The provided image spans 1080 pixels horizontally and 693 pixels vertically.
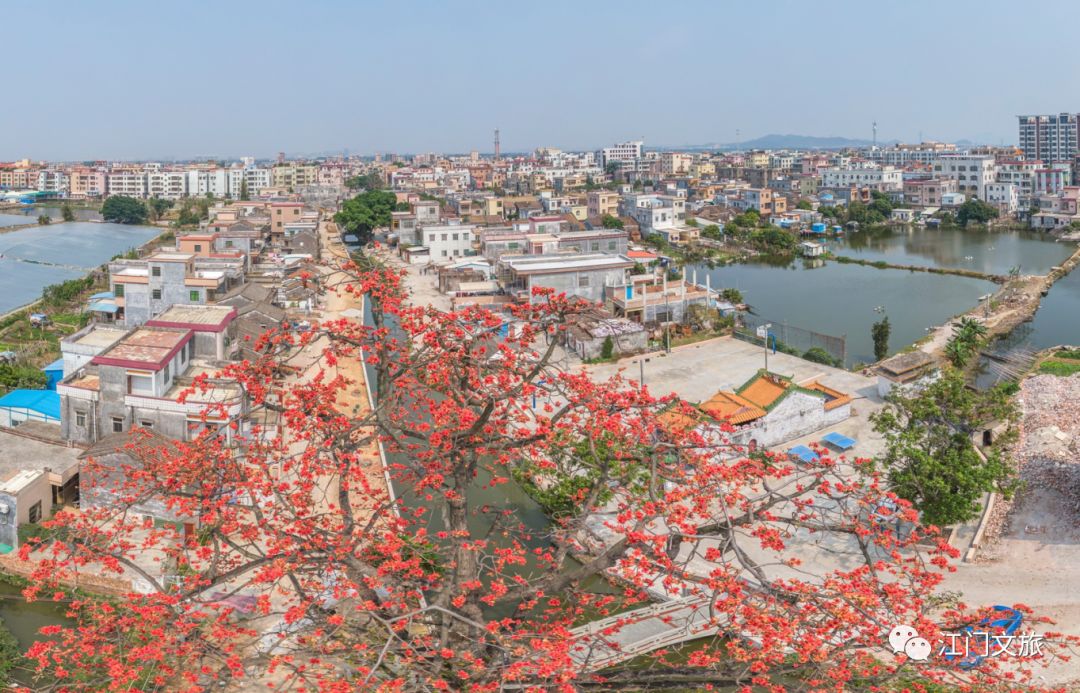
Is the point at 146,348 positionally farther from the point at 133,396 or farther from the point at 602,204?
the point at 602,204

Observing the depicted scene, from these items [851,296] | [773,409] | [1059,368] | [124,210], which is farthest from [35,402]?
[124,210]

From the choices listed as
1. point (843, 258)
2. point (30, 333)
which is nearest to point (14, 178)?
Result: point (30, 333)

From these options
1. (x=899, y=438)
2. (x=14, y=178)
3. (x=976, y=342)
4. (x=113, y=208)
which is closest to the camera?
(x=899, y=438)

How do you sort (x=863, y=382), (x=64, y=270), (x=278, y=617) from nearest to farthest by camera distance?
(x=278, y=617) < (x=863, y=382) < (x=64, y=270)

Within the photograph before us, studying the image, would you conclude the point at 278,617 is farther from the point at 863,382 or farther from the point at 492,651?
the point at 863,382

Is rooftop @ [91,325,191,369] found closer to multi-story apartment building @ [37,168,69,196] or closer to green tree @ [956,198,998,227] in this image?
green tree @ [956,198,998,227]

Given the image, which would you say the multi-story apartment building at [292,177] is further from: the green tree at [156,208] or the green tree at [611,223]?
the green tree at [611,223]

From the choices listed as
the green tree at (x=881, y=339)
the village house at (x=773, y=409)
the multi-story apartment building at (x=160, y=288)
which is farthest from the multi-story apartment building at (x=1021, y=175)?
the multi-story apartment building at (x=160, y=288)
